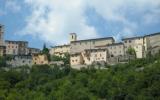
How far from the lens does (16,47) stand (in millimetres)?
94562

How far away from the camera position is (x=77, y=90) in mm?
65688

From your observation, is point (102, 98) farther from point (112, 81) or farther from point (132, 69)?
point (132, 69)

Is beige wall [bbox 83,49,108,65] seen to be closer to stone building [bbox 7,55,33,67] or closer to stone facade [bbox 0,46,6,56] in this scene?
stone building [bbox 7,55,33,67]

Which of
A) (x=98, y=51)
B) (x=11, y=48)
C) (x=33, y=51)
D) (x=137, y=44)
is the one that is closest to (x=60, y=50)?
(x=33, y=51)

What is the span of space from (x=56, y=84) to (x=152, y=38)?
19930 millimetres

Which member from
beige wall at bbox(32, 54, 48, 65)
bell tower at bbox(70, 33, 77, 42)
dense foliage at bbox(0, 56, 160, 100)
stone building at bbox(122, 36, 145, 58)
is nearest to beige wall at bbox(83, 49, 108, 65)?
stone building at bbox(122, 36, 145, 58)

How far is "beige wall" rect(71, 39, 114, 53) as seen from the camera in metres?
89.5

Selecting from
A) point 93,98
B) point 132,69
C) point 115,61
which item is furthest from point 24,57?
point 93,98

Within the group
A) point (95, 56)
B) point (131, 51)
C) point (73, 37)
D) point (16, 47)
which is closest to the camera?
point (131, 51)

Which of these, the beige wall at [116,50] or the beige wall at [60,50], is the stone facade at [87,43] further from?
the beige wall at [116,50]

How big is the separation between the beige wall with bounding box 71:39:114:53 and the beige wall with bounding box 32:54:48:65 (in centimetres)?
543

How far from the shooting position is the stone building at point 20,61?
3415 inches

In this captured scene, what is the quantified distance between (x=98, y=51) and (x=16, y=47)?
1741 cm

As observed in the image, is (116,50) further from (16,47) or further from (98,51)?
(16,47)
